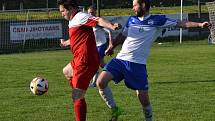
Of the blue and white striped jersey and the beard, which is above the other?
the beard

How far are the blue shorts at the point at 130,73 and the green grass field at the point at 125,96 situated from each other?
1345 mm

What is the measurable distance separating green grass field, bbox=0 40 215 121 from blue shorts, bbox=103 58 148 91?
1.35m

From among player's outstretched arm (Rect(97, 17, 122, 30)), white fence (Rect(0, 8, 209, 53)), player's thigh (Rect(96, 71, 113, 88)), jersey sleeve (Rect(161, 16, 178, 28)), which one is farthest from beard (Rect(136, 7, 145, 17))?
white fence (Rect(0, 8, 209, 53))

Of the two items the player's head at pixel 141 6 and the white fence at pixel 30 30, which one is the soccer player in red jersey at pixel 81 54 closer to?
the player's head at pixel 141 6

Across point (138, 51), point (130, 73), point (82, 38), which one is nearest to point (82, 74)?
point (82, 38)

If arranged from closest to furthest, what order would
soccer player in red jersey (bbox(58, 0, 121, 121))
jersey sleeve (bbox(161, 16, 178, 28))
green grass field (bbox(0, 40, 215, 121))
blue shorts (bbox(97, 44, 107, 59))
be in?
1. soccer player in red jersey (bbox(58, 0, 121, 121))
2. jersey sleeve (bbox(161, 16, 178, 28))
3. green grass field (bbox(0, 40, 215, 121))
4. blue shorts (bbox(97, 44, 107, 59))

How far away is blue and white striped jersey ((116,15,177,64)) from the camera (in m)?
8.70

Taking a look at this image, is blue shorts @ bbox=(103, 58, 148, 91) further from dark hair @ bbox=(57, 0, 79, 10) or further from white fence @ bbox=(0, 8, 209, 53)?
white fence @ bbox=(0, 8, 209, 53)

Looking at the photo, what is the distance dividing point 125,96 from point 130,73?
4.17 metres

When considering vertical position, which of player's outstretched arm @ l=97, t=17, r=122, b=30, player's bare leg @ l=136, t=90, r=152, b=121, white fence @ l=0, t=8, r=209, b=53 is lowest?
white fence @ l=0, t=8, r=209, b=53

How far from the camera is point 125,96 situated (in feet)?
41.9

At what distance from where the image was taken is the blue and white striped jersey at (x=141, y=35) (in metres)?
8.70

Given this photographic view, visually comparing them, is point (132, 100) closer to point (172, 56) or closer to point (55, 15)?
point (172, 56)

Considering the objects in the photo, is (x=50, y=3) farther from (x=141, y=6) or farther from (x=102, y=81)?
(x=141, y=6)
